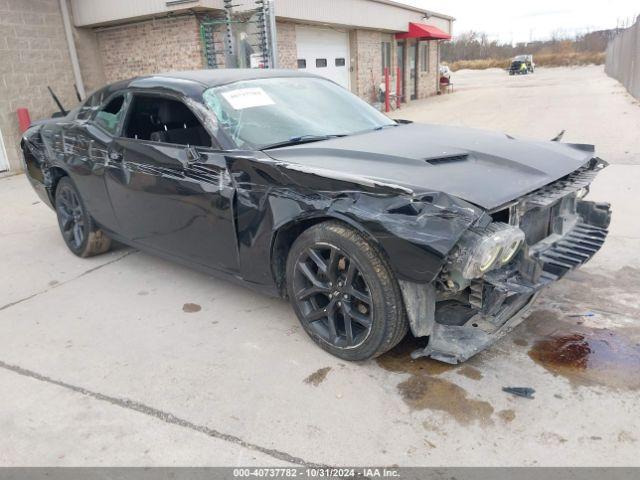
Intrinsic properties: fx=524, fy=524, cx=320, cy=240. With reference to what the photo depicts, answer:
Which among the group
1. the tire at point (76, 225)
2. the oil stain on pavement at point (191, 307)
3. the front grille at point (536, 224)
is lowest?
the oil stain on pavement at point (191, 307)

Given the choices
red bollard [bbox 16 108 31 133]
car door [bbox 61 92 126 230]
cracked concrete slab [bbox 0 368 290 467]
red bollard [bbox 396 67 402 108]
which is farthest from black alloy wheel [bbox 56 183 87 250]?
red bollard [bbox 396 67 402 108]

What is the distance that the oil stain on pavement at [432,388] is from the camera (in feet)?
8.52

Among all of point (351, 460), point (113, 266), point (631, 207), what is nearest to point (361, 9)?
point (631, 207)

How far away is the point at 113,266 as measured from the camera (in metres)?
4.88

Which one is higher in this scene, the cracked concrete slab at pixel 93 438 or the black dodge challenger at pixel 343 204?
the black dodge challenger at pixel 343 204

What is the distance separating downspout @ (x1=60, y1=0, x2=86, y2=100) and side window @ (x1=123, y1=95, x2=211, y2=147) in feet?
27.7

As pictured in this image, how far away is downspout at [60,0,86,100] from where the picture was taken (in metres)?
11.2

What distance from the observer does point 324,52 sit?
54.9 ft

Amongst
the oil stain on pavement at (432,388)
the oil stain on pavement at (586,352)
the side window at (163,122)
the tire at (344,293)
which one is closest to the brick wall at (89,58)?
the side window at (163,122)

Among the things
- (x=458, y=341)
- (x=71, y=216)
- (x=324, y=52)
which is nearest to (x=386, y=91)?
(x=324, y=52)

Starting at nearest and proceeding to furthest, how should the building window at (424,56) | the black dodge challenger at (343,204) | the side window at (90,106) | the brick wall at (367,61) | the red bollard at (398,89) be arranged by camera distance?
1. the black dodge challenger at (343,204)
2. the side window at (90,106)
3. the brick wall at (367,61)
4. the red bollard at (398,89)
5. the building window at (424,56)

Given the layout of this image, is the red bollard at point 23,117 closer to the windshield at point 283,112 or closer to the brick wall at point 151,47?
the brick wall at point 151,47

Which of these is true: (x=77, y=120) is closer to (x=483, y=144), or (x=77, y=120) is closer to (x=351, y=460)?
(x=483, y=144)

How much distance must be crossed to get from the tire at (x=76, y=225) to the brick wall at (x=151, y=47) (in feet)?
23.1
